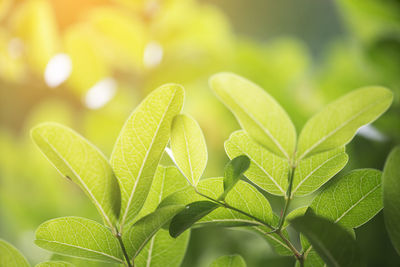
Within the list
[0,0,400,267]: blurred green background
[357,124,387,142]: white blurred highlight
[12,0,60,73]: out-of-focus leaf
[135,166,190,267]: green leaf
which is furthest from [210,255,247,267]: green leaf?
[12,0,60,73]: out-of-focus leaf

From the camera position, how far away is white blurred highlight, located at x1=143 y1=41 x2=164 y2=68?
650 mm

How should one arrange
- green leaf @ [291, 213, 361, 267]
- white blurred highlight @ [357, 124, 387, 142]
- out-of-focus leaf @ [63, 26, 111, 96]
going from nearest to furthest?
green leaf @ [291, 213, 361, 267]
white blurred highlight @ [357, 124, 387, 142]
out-of-focus leaf @ [63, 26, 111, 96]

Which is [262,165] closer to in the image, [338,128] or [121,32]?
[338,128]

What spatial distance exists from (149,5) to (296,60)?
348mm

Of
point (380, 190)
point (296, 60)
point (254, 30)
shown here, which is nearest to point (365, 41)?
point (296, 60)

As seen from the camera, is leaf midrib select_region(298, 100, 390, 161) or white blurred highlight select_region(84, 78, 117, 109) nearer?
leaf midrib select_region(298, 100, 390, 161)

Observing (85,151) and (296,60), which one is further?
(296,60)

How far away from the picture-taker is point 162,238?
26cm

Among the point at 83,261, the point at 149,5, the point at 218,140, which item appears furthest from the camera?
the point at 218,140

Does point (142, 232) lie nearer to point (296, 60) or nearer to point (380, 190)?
point (380, 190)

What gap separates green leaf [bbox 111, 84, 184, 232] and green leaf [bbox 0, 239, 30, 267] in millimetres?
66

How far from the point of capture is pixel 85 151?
217 mm

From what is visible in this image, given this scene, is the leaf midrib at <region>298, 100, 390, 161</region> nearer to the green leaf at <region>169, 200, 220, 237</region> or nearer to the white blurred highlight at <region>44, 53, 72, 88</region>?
the green leaf at <region>169, 200, 220, 237</region>

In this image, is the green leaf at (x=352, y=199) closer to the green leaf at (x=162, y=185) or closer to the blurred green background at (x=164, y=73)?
the green leaf at (x=162, y=185)
